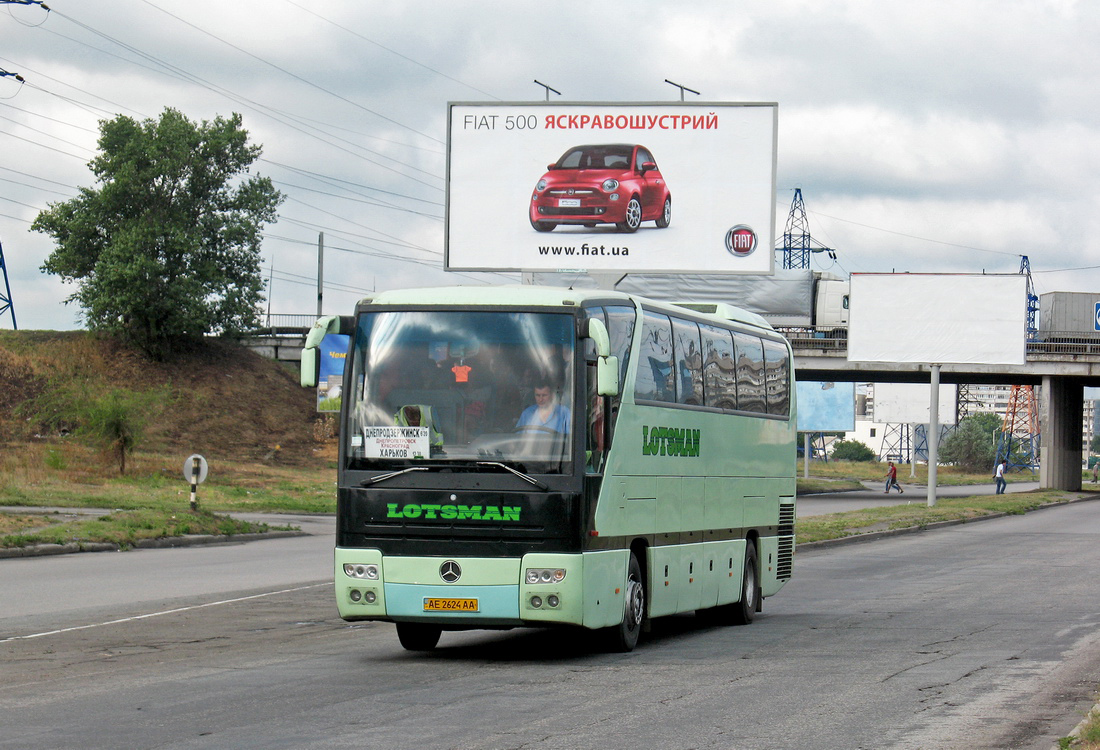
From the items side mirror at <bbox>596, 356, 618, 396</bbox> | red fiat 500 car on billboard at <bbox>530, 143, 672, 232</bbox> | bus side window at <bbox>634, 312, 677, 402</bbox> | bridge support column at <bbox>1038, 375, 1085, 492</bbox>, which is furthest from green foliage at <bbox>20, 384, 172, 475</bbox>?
bridge support column at <bbox>1038, 375, 1085, 492</bbox>

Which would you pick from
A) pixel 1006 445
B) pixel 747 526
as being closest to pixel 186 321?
pixel 747 526

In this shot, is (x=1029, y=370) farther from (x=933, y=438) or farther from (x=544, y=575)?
(x=544, y=575)

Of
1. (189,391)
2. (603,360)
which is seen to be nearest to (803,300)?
(189,391)

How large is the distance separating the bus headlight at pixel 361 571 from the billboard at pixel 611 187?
22.2 meters

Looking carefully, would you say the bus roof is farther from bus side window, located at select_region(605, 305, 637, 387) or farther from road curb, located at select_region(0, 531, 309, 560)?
road curb, located at select_region(0, 531, 309, 560)

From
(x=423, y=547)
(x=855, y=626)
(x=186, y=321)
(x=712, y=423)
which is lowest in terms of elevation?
(x=855, y=626)

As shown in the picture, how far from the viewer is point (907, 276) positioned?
167 ft

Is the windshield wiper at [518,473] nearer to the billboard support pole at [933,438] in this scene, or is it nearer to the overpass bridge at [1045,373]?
the billboard support pole at [933,438]

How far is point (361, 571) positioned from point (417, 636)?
1.20 m

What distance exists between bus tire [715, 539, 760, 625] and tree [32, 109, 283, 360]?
49.7m

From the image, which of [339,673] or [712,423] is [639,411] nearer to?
[712,423]

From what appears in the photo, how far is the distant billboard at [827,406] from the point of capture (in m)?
79.2

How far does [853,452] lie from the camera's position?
628 ft

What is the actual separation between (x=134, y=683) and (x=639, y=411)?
194 inches
